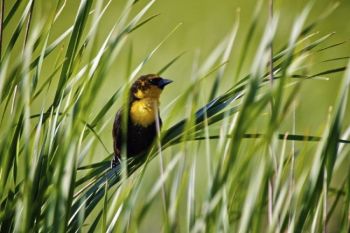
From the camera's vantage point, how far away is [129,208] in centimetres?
76

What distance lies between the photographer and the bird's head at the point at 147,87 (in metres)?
1.37

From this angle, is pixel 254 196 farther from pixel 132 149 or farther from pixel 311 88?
pixel 311 88

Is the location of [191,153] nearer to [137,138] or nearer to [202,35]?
[137,138]

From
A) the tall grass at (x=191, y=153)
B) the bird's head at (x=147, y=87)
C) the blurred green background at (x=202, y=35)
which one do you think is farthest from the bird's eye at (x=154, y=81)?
the blurred green background at (x=202, y=35)

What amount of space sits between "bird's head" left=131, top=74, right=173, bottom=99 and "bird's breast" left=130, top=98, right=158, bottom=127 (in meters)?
0.02

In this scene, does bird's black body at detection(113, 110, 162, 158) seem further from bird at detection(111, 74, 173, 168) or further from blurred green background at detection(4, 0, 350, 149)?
blurred green background at detection(4, 0, 350, 149)

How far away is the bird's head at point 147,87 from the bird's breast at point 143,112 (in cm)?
2

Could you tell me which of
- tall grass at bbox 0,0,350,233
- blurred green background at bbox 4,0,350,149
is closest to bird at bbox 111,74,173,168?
tall grass at bbox 0,0,350,233

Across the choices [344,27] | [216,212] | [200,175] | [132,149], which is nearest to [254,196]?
[216,212]

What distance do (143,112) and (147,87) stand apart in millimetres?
→ 73

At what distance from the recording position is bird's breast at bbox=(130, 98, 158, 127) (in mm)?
1318

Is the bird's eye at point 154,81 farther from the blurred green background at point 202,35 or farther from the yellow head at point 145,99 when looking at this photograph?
the blurred green background at point 202,35

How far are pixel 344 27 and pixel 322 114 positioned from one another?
0.37 metres

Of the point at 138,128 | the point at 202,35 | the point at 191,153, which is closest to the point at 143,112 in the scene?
the point at 138,128
